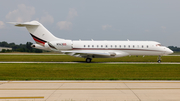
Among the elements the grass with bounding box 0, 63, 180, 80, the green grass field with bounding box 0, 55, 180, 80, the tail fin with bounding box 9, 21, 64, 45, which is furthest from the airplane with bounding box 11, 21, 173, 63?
the grass with bounding box 0, 63, 180, 80

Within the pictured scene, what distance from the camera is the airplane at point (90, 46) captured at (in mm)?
28672

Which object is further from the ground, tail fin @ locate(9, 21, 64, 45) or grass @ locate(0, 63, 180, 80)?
tail fin @ locate(9, 21, 64, 45)

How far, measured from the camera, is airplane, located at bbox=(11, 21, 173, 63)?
28.7 metres

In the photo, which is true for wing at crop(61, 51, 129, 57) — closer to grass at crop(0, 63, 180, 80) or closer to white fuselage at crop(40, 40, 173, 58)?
white fuselage at crop(40, 40, 173, 58)

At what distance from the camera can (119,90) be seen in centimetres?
913

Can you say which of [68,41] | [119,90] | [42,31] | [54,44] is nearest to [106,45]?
[68,41]

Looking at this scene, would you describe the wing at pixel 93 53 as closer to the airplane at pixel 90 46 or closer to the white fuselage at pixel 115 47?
the airplane at pixel 90 46

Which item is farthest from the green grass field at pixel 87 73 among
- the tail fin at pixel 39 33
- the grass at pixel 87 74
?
the tail fin at pixel 39 33

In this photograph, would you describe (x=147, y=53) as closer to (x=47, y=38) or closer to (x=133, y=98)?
(x=47, y=38)

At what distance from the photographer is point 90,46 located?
95.6 feet

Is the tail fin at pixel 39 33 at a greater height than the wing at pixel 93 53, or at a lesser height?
greater

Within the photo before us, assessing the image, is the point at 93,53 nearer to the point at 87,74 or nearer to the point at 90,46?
the point at 90,46

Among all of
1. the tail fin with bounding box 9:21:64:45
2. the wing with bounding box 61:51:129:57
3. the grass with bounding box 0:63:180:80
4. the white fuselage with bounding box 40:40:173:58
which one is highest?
the tail fin with bounding box 9:21:64:45

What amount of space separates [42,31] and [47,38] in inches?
50.5
